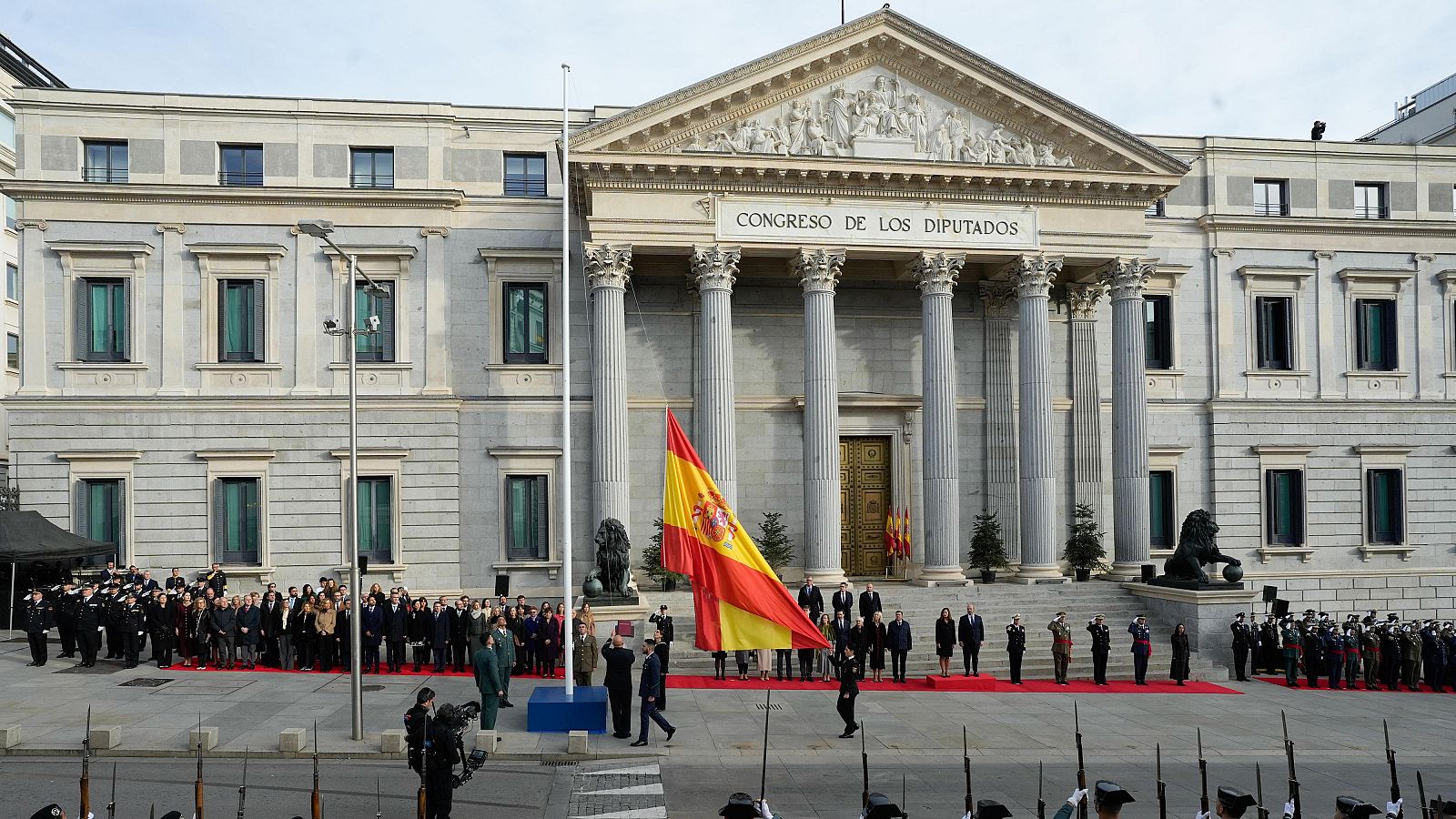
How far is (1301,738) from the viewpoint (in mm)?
20891

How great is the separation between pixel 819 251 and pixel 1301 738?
18298mm

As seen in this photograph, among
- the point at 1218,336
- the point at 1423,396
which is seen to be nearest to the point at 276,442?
the point at 1218,336

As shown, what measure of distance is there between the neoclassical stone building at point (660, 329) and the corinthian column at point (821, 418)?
111 mm

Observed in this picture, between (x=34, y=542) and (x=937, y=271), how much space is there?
26881mm

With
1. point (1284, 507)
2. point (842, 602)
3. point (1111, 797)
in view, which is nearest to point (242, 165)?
point (842, 602)

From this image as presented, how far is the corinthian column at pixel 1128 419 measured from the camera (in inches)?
1347

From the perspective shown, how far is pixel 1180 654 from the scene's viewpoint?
2666 centimetres

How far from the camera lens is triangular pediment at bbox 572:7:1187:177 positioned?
32.0m

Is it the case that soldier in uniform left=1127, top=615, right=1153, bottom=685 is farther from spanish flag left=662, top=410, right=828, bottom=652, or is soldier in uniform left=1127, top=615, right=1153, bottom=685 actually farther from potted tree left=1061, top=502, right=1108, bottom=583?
spanish flag left=662, top=410, right=828, bottom=652

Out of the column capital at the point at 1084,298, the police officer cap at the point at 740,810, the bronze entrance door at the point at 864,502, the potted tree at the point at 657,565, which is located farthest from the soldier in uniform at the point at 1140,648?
A: the police officer cap at the point at 740,810

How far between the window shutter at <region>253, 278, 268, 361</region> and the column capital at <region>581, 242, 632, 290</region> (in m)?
10.9

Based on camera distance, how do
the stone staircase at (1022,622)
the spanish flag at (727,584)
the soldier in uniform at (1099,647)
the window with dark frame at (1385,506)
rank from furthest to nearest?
the window with dark frame at (1385,506) < the stone staircase at (1022,622) < the soldier in uniform at (1099,647) < the spanish flag at (727,584)

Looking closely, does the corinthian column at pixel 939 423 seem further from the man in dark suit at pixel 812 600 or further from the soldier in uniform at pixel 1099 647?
the man in dark suit at pixel 812 600

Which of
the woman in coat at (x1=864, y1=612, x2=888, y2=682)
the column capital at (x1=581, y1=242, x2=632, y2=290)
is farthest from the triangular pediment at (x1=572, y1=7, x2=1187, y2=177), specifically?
the woman in coat at (x1=864, y1=612, x2=888, y2=682)
